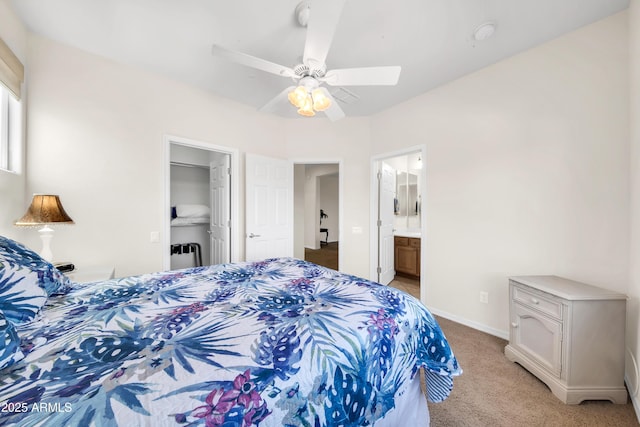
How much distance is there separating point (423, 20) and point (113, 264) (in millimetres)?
3505

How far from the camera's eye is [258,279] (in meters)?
1.61

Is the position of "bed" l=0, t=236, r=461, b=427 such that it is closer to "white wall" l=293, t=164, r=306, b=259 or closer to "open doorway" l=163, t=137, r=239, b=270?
"open doorway" l=163, t=137, r=239, b=270

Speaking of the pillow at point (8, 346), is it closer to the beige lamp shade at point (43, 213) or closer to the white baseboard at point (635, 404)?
the beige lamp shade at point (43, 213)

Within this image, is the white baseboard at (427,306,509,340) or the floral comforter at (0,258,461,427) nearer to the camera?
the floral comforter at (0,258,461,427)

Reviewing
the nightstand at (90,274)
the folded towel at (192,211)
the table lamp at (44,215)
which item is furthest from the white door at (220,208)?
the table lamp at (44,215)

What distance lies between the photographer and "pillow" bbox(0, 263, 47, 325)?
2.99 ft

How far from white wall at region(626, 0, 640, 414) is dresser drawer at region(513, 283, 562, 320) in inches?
15.9

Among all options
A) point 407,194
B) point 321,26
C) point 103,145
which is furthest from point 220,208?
point 407,194

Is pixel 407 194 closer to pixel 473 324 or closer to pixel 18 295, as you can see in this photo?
pixel 473 324

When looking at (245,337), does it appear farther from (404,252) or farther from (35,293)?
(404,252)

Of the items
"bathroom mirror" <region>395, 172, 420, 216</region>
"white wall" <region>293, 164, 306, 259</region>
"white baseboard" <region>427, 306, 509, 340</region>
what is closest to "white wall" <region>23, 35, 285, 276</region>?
"white wall" <region>293, 164, 306, 259</region>

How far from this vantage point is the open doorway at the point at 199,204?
3238 millimetres

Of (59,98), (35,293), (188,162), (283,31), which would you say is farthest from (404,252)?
(59,98)

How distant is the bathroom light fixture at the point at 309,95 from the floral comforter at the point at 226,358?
1335mm
